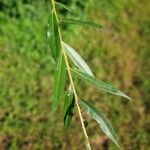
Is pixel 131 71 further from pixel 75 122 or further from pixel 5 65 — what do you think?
pixel 5 65

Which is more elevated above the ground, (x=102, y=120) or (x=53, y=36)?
(x=53, y=36)

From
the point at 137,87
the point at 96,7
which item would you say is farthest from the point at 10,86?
the point at 96,7

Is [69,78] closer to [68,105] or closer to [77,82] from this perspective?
[68,105]

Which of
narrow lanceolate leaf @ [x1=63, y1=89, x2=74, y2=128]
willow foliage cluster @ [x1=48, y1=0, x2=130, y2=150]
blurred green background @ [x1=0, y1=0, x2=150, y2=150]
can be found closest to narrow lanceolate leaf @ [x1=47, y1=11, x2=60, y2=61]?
willow foliage cluster @ [x1=48, y1=0, x2=130, y2=150]

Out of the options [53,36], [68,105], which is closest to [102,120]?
[68,105]

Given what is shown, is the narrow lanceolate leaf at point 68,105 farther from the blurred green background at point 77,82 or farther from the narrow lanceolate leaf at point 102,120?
the blurred green background at point 77,82

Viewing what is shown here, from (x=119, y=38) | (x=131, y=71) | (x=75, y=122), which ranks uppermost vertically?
(x=119, y=38)
